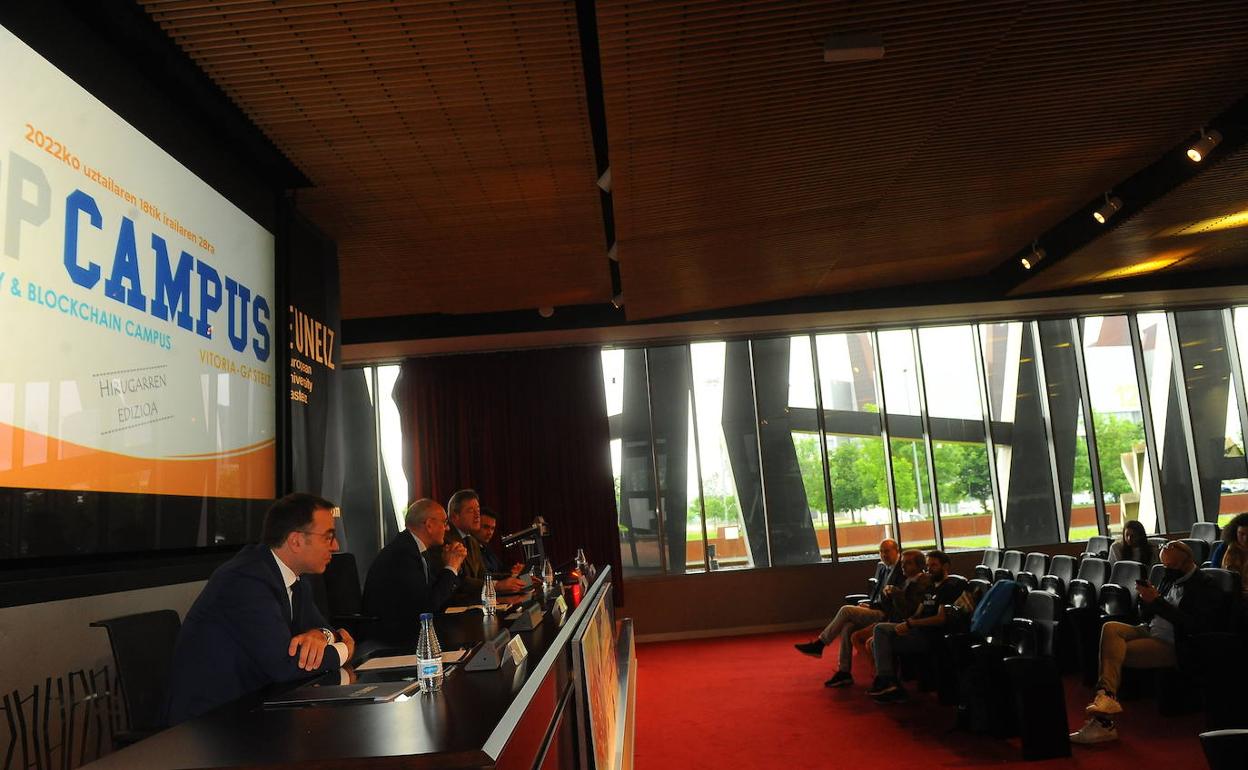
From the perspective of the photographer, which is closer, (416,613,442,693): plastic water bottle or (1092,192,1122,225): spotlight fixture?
(416,613,442,693): plastic water bottle

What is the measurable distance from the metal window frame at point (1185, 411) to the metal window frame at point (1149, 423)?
0.03 metres

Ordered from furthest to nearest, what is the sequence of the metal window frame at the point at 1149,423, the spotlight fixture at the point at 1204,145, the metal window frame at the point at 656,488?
the metal window frame at the point at 1149,423, the metal window frame at the point at 656,488, the spotlight fixture at the point at 1204,145

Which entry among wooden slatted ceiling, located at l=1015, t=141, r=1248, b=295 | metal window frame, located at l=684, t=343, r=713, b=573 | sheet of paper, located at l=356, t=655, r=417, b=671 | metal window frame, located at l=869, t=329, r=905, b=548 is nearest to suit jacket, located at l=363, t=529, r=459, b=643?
sheet of paper, located at l=356, t=655, r=417, b=671

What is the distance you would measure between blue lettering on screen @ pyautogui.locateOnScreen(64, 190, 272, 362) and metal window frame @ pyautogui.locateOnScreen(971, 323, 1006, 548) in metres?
8.63

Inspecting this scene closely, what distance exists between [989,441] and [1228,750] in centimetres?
963

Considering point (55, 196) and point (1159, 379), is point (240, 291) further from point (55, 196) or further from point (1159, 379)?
point (1159, 379)

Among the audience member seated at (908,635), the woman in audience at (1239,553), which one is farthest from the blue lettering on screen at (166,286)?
the woman in audience at (1239,553)

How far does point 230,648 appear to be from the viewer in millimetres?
2434

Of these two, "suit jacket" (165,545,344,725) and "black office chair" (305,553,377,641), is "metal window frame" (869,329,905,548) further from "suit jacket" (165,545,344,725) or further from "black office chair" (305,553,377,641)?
"suit jacket" (165,545,344,725)

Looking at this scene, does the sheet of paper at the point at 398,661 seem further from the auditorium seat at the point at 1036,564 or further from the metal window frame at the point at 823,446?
the metal window frame at the point at 823,446

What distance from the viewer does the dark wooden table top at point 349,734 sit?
1.58m

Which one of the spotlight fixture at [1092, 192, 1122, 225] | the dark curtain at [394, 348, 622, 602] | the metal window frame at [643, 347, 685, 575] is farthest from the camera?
the metal window frame at [643, 347, 685, 575]

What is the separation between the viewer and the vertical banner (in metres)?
5.24

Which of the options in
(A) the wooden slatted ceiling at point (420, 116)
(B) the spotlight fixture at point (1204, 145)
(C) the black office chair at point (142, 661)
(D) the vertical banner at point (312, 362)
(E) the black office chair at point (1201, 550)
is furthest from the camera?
(E) the black office chair at point (1201, 550)
